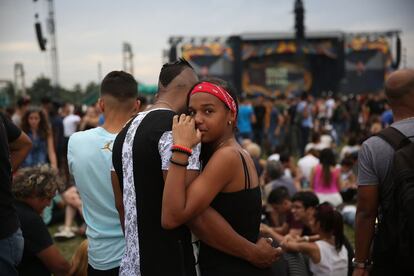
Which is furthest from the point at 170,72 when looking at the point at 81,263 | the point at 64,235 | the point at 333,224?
the point at 64,235

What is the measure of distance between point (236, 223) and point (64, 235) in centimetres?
501

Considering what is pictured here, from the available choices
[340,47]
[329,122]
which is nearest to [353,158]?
[329,122]

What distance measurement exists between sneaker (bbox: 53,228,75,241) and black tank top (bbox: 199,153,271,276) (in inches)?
190

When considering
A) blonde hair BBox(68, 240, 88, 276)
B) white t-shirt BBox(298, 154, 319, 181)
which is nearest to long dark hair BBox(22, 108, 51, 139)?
white t-shirt BBox(298, 154, 319, 181)

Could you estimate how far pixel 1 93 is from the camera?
27.1 metres

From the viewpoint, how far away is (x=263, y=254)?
205cm

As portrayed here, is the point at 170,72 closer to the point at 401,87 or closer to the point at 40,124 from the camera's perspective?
A: the point at 401,87

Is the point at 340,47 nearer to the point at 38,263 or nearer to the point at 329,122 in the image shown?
the point at 329,122

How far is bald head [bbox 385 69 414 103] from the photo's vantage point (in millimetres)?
2715

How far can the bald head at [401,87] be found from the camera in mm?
2715

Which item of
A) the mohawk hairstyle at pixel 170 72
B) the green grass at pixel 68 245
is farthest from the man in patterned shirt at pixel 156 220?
the green grass at pixel 68 245

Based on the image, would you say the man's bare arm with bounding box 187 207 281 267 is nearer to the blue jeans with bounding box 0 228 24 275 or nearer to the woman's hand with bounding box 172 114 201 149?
the woman's hand with bounding box 172 114 201 149

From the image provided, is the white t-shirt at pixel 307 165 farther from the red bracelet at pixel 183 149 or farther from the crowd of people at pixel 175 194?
the red bracelet at pixel 183 149

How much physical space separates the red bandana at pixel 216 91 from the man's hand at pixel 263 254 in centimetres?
57
